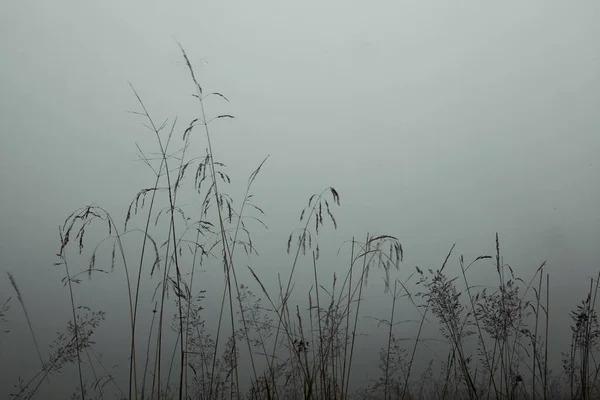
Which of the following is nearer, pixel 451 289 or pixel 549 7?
pixel 451 289

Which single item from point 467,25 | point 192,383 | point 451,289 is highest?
point 467,25

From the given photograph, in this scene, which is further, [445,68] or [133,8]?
[445,68]

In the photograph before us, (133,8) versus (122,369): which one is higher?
(133,8)

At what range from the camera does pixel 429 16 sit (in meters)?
2.84

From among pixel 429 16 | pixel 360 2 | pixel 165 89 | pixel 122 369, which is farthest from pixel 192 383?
pixel 429 16

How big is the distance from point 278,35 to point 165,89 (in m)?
0.81

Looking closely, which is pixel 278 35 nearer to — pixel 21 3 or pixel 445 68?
pixel 445 68

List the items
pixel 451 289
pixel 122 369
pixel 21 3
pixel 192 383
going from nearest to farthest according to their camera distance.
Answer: pixel 451 289 < pixel 192 383 < pixel 122 369 < pixel 21 3

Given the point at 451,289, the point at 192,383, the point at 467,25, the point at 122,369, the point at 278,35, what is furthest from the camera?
the point at 467,25

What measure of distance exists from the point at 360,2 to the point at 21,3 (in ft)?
6.78

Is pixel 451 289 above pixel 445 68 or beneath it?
beneath

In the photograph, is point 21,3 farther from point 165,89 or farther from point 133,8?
point 165,89

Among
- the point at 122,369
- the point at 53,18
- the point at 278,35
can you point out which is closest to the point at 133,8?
the point at 53,18

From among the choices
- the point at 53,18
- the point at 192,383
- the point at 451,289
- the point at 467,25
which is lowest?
the point at 192,383
